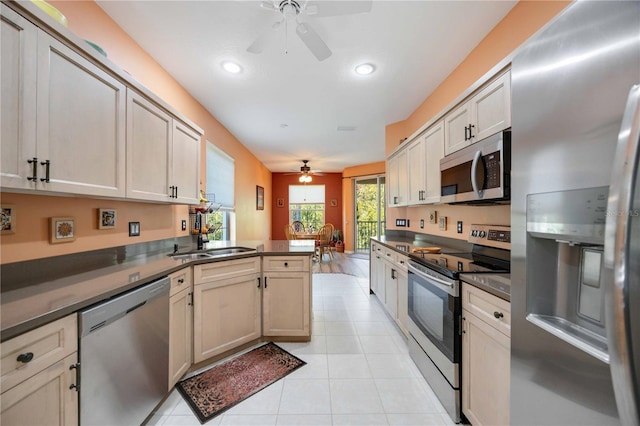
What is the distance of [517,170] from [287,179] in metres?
7.79

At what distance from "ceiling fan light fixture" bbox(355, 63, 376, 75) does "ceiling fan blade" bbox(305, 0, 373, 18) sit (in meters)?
0.98

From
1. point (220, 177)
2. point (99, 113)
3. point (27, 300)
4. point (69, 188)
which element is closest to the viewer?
point (27, 300)

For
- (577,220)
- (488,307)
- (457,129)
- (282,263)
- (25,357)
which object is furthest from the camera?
(282,263)

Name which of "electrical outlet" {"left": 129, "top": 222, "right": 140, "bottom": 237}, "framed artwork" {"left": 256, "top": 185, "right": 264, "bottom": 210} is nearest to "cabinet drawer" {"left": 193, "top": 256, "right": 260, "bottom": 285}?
"electrical outlet" {"left": 129, "top": 222, "right": 140, "bottom": 237}

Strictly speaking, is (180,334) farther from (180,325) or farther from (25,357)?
(25,357)

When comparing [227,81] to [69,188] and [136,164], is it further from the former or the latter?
[69,188]

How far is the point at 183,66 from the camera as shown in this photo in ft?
7.86

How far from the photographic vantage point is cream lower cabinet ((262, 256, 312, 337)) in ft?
7.80

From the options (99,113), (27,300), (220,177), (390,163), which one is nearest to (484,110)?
(390,163)

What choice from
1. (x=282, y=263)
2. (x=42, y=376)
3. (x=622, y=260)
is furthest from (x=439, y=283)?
(x=42, y=376)

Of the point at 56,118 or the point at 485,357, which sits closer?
Answer: the point at 56,118

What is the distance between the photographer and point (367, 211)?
7.49 meters

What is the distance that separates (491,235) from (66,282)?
2731mm

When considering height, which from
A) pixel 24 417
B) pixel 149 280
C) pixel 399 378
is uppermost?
pixel 149 280
